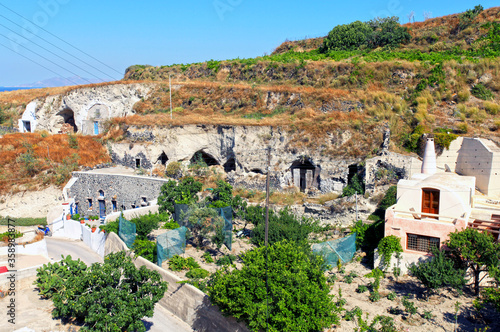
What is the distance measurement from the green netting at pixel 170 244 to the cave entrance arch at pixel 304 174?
11066 millimetres

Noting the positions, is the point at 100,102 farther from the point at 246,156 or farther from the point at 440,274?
the point at 440,274

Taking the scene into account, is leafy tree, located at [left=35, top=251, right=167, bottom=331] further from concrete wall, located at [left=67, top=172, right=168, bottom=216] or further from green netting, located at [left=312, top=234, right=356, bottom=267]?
concrete wall, located at [left=67, top=172, right=168, bottom=216]

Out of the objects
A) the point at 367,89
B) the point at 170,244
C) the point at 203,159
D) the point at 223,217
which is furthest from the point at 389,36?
the point at 170,244

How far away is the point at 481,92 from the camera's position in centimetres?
3152

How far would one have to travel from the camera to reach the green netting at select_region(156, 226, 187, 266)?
18.3 m

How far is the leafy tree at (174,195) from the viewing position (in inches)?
974

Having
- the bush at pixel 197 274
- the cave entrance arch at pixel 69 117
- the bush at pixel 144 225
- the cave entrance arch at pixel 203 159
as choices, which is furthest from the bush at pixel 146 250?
the cave entrance arch at pixel 69 117

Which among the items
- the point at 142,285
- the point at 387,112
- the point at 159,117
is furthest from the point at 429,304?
the point at 159,117

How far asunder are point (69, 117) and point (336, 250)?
3823 centimetres

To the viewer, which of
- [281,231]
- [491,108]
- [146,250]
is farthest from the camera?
[491,108]

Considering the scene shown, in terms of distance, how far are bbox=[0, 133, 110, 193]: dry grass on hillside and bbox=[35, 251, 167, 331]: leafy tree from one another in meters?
18.9

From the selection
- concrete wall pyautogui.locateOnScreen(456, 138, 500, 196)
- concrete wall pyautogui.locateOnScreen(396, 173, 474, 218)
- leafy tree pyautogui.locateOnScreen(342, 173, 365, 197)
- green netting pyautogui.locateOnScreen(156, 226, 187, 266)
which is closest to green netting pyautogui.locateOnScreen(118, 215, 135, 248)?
green netting pyautogui.locateOnScreen(156, 226, 187, 266)

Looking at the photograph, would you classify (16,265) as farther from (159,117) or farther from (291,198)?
(159,117)

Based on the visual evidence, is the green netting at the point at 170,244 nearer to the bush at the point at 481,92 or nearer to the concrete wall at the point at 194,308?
the concrete wall at the point at 194,308
